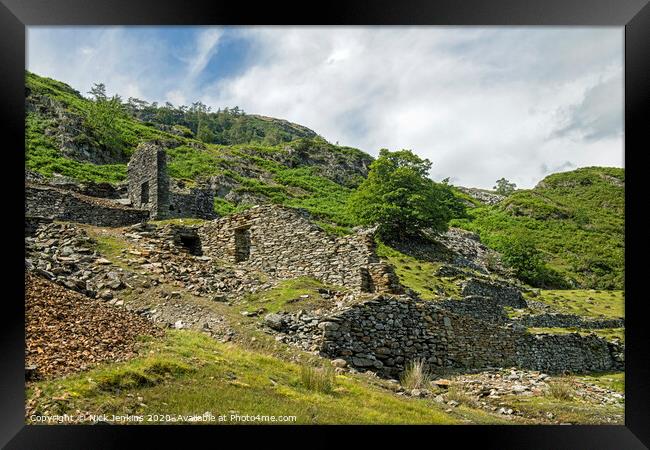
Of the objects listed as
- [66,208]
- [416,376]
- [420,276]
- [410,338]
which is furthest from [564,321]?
[66,208]

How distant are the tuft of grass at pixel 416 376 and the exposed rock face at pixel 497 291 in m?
11.9

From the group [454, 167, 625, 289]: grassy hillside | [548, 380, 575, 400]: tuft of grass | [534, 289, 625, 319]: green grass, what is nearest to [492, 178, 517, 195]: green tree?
[454, 167, 625, 289]: grassy hillside

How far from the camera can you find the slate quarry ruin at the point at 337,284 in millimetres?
11156

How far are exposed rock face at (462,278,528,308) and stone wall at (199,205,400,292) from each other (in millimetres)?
9943

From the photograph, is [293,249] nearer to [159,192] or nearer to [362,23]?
[159,192]

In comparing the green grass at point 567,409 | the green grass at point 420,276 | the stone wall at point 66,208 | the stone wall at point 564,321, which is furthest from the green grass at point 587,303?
the stone wall at point 66,208

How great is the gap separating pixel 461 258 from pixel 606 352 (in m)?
15.2

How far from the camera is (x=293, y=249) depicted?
1584 centimetres

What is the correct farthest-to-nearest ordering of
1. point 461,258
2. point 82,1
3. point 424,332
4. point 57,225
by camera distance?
point 461,258 → point 57,225 → point 424,332 → point 82,1

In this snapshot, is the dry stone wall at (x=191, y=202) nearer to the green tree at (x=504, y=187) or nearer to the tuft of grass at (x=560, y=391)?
the tuft of grass at (x=560, y=391)

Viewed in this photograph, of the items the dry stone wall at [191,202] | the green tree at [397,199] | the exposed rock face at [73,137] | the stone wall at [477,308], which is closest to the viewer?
the stone wall at [477,308]

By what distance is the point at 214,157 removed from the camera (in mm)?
40188
